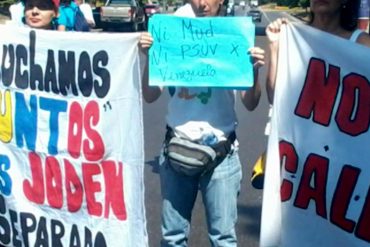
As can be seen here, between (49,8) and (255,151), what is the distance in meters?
4.39

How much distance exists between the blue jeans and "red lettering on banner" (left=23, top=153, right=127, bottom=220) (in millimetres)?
235

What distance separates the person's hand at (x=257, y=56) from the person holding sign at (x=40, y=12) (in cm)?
107

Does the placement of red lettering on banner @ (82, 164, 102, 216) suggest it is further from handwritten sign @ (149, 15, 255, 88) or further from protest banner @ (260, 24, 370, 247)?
protest banner @ (260, 24, 370, 247)

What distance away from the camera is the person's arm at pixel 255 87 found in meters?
3.38

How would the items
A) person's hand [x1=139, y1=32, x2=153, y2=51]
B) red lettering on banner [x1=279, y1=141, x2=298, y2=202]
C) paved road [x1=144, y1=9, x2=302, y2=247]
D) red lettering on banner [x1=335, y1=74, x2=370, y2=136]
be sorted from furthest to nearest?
paved road [x1=144, y1=9, x2=302, y2=247] < person's hand [x1=139, y1=32, x2=153, y2=51] < red lettering on banner [x1=279, y1=141, x2=298, y2=202] < red lettering on banner [x1=335, y1=74, x2=370, y2=136]

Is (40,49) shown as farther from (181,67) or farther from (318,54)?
(318,54)

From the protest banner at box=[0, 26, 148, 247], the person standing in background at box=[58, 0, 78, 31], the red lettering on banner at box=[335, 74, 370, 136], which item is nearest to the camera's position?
the red lettering on banner at box=[335, 74, 370, 136]

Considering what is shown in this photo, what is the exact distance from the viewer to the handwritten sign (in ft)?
11.2

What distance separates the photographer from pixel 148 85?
355cm

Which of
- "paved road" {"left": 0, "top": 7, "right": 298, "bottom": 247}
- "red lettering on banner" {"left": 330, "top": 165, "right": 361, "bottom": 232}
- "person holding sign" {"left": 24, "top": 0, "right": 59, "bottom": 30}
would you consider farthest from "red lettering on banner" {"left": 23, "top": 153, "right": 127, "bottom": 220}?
"paved road" {"left": 0, "top": 7, "right": 298, "bottom": 247}

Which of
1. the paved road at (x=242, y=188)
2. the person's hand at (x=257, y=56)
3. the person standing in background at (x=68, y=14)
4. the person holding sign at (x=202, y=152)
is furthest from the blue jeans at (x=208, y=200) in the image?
the person standing in background at (x=68, y=14)

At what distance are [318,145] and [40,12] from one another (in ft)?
5.03

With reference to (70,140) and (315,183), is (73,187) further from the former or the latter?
(315,183)

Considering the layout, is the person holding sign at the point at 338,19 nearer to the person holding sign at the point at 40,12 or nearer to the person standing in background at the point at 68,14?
the person holding sign at the point at 40,12
